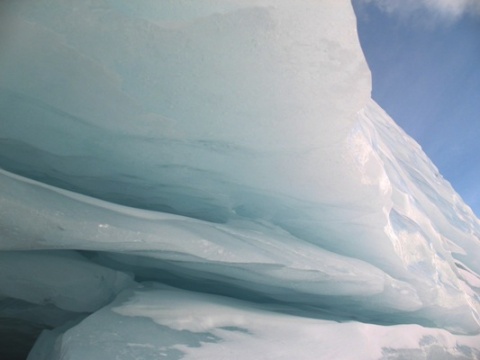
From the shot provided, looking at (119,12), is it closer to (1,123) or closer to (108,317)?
(1,123)

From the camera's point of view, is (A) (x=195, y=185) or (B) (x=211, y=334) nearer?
(B) (x=211, y=334)

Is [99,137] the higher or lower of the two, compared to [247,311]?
higher

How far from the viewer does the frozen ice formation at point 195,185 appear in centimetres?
181

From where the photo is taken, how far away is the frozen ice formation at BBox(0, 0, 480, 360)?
71.1 inches

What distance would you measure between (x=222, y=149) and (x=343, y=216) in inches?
47.7

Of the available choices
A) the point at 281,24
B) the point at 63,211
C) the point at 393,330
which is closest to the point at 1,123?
the point at 63,211

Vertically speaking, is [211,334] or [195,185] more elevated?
[195,185]

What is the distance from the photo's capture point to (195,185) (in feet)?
8.04

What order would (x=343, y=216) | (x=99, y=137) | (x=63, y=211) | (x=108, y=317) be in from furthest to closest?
1. (x=343, y=216)
2. (x=99, y=137)
3. (x=108, y=317)
4. (x=63, y=211)

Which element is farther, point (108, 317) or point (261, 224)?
point (261, 224)

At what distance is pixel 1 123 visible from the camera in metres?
2.10

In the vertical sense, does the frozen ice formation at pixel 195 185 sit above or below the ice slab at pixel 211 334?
above

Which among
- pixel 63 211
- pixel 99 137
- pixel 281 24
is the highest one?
pixel 281 24

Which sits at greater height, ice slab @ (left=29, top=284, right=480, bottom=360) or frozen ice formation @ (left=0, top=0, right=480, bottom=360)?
frozen ice formation @ (left=0, top=0, right=480, bottom=360)
